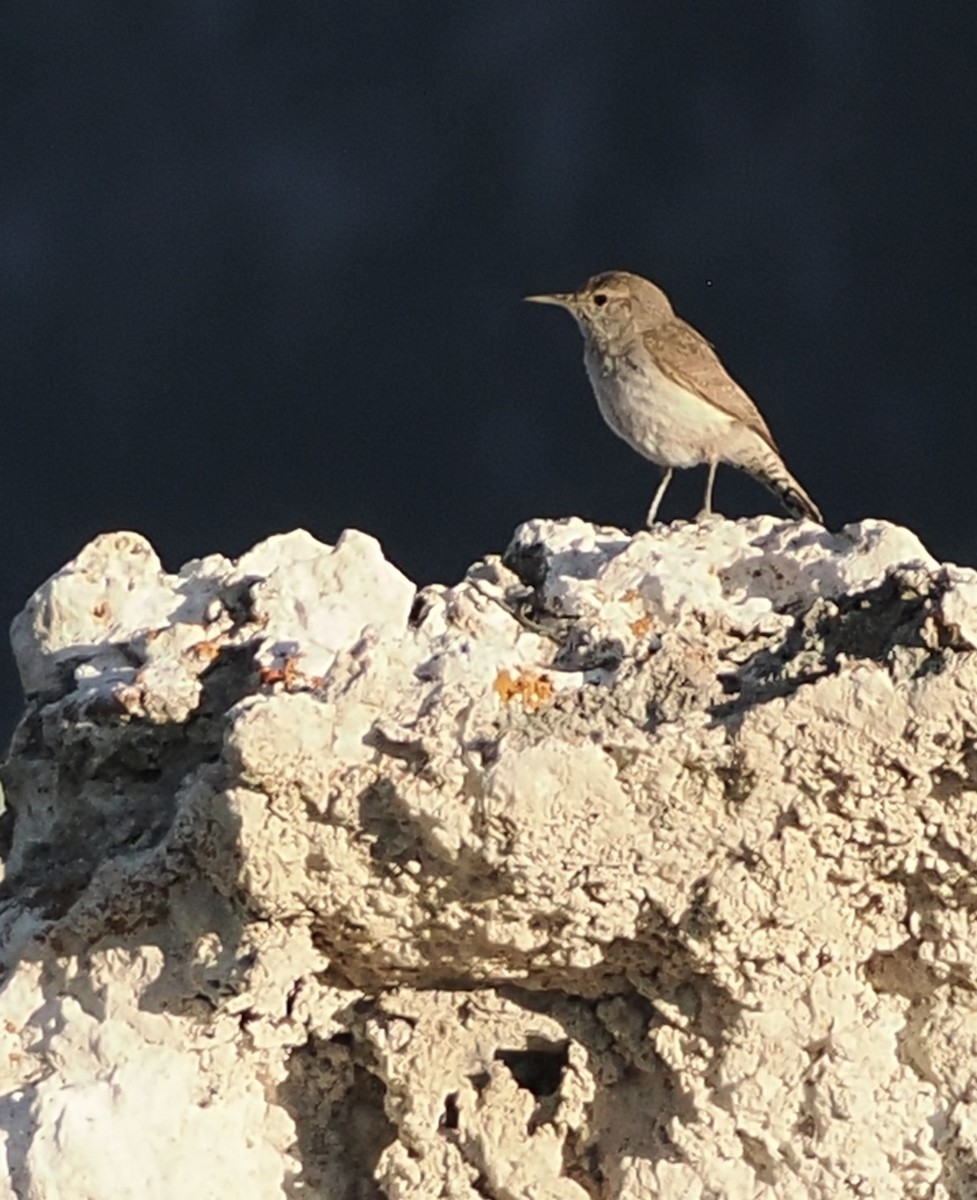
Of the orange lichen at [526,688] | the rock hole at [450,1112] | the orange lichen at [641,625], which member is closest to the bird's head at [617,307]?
the orange lichen at [641,625]

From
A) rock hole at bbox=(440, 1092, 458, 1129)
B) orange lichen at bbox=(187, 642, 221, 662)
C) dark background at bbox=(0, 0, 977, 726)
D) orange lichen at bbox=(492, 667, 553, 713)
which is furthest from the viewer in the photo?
dark background at bbox=(0, 0, 977, 726)

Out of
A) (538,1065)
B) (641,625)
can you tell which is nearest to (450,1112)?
(538,1065)

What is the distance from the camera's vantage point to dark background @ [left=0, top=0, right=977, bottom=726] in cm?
1295

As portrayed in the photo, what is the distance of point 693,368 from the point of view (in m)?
9.57

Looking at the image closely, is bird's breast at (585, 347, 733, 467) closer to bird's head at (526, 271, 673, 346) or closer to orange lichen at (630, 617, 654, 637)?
bird's head at (526, 271, 673, 346)

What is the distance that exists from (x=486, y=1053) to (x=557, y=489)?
873 centimetres

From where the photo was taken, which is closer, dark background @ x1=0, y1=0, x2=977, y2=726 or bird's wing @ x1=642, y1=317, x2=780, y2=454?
bird's wing @ x1=642, y1=317, x2=780, y2=454

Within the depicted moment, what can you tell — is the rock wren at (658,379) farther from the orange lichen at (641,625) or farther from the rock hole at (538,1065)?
the rock hole at (538,1065)

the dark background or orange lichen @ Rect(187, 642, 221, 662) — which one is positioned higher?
orange lichen @ Rect(187, 642, 221, 662)

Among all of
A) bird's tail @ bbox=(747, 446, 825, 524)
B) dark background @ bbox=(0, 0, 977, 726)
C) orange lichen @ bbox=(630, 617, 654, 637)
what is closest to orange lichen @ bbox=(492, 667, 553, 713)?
orange lichen @ bbox=(630, 617, 654, 637)

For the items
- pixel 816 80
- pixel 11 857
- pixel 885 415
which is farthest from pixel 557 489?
pixel 11 857

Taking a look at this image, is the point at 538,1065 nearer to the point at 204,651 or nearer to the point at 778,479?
the point at 204,651

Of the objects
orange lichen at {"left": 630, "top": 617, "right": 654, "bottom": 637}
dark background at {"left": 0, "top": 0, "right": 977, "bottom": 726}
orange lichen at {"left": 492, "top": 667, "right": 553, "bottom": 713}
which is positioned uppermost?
orange lichen at {"left": 492, "top": 667, "right": 553, "bottom": 713}

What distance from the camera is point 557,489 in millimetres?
13148
